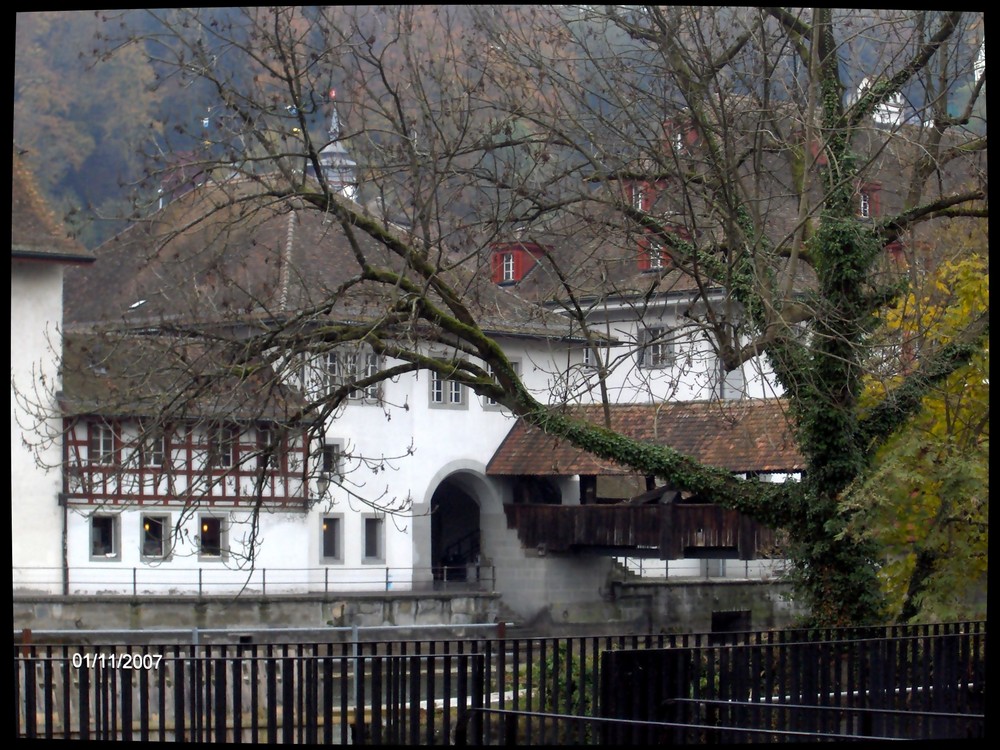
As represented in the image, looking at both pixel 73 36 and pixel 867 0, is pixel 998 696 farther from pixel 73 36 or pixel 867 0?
pixel 73 36

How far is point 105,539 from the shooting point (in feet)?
118

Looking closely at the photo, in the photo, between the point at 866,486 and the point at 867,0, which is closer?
the point at 867,0

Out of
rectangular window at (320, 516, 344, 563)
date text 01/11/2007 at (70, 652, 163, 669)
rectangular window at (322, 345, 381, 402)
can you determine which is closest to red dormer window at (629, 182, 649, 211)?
rectangular window at (322, 345, 381, 402)

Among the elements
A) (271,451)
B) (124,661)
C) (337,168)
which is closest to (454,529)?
(337,168)

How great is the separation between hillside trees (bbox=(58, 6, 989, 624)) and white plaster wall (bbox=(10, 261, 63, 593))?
57.5ft

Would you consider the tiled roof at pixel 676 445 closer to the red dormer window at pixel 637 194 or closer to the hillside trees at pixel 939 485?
the hillside trees at pixel 939 485

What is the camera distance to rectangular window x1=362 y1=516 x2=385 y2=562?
1582 inches

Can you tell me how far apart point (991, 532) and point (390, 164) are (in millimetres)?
11701

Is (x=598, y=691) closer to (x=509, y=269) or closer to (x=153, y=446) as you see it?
(x=153, y=446)

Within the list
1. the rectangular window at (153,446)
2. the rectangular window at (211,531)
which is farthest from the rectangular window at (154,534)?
the rectangular window at (153,446)

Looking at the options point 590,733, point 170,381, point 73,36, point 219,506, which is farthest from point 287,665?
point 219,506

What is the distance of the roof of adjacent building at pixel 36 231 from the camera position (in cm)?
3425

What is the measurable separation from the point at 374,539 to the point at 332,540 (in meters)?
1.48

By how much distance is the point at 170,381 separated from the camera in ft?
56.0
